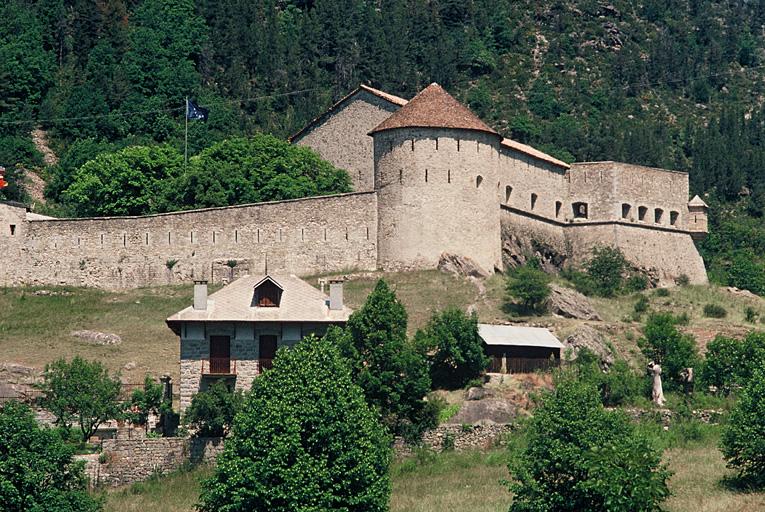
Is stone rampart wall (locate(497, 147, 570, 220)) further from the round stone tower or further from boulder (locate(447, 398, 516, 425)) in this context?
boulder (locate(447, 398, 516, 425))

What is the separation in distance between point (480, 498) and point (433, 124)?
91.0 ft

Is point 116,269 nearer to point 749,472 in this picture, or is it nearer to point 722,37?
point 749,472

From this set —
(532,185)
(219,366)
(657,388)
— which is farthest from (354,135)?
(219,366)

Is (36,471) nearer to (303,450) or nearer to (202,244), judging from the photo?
(303,450)

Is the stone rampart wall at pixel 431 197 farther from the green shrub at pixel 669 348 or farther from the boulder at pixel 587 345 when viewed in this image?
the green shrub at pixel 669 348

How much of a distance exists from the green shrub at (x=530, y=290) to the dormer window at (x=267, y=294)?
13271 mm

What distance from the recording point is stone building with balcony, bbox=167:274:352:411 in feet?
201

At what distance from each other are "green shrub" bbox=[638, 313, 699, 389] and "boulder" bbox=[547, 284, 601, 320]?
144 inches

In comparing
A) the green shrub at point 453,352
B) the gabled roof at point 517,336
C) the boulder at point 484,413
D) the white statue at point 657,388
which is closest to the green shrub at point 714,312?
the gabled roof at point 517,336

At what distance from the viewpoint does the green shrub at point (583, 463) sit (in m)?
47.0

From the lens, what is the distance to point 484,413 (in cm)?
6097

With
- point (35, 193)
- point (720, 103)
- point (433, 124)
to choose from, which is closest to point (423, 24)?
point (720, 103)

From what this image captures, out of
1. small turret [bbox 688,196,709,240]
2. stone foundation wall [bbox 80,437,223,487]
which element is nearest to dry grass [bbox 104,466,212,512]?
stone foundation wall [bbox 80,437,223,487]

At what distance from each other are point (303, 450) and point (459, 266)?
27.3m
